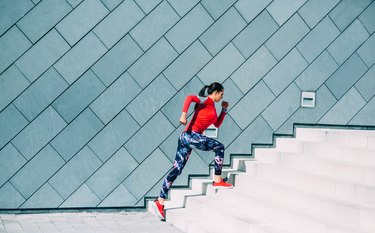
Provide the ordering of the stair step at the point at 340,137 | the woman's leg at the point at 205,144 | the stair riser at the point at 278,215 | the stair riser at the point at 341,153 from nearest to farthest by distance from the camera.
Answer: the stair riser at the point at 278,215, the stair riser at the point at 341,153, the stair step at the point at 340,137, the woman's leg at the point at 205,144

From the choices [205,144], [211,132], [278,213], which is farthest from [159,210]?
[278,213]

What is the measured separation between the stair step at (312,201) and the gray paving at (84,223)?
117cm

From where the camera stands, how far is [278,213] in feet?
19.8

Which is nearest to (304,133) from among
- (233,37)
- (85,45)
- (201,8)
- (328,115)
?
(328,115)

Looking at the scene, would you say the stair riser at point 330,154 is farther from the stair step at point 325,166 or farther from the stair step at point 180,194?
the stair step at point 180,194

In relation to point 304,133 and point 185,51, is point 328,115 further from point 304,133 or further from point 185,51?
point 185,51

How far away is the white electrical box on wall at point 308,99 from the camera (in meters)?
8.88

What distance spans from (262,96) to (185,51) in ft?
4.62

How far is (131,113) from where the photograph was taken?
8.00 metres

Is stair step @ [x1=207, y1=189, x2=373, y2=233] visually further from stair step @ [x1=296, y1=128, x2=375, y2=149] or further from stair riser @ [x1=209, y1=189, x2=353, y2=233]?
stair step @ [x1=296, y1=128, x2=375, y2=149]

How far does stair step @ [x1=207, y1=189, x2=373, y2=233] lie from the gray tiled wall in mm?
1286

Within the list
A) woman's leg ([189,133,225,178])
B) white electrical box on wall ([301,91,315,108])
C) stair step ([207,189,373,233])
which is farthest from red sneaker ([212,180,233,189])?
white electrical box on wall ([301,91,315,108])

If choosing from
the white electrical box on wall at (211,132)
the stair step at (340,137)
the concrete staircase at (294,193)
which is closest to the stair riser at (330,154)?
the concrete staircase at (294,193)

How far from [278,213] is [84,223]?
2502 millimetres
